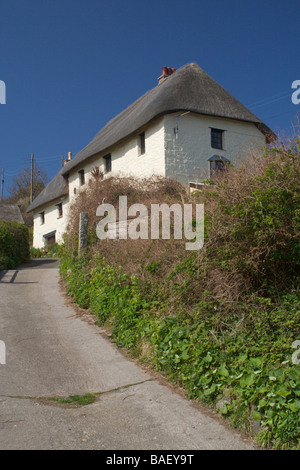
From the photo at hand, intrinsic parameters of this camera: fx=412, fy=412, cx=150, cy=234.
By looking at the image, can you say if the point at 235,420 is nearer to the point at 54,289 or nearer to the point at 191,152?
the point at 54,289

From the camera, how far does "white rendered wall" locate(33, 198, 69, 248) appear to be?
91.2 ft

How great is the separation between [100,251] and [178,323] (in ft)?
15.5

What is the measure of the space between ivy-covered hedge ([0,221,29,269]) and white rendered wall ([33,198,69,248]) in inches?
312

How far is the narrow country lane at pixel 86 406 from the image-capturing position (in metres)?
3.81

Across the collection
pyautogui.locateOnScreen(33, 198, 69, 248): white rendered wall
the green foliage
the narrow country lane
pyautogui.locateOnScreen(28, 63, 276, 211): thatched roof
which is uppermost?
pyautogui.locateOnScreen(28, 63, 276, 211): thatched roof

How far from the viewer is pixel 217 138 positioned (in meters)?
18.0

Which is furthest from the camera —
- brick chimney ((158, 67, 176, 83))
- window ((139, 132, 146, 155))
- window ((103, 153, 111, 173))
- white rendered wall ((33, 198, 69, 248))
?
white rendered wall ((33, 198, 69, 248))

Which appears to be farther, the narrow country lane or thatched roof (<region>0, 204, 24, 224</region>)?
thatched roof (<region>0, 204, 24, 224</region>)

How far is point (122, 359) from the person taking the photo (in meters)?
6.21

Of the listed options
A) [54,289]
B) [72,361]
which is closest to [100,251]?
[54,289]

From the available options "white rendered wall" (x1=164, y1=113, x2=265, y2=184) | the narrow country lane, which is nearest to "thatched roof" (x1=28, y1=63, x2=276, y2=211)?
"white rendered wall" (x1=164, y1=113, x2=265, y2=184)

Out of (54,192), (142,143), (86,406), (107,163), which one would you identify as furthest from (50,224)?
(86,406)

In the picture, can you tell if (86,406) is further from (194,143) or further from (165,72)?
(165,72)

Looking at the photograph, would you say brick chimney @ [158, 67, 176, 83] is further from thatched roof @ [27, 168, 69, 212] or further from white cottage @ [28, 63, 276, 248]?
thatched roof @ [27, 168, 69, 212]
